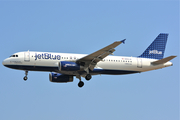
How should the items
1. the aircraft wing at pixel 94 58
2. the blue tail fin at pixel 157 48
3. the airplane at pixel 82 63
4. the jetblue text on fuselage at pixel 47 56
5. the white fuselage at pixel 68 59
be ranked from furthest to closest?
the blue tail fin at pixel 157 48 < the jetblue text on fuselage at pixel 47 56 < the white fuselage at pixel 68 59 < the airplane at pixel 82 63 < the aircraft wing at pixel 94 58

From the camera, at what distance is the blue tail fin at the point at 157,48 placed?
150 ft

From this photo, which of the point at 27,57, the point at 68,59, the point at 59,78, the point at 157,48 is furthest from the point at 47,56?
the point at 157,48

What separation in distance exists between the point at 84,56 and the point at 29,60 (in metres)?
6.71

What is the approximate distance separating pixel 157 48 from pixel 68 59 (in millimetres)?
13671

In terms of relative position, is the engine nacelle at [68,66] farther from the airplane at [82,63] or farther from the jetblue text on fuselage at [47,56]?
the jetblue text on fuselage at [47,56]

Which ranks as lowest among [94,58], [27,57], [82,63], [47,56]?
[82,63]

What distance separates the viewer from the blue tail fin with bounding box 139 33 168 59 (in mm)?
45719

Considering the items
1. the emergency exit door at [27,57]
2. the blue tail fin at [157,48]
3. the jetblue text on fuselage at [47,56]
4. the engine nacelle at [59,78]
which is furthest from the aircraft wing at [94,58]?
the blue tail fin at [157,48]

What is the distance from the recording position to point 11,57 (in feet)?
133

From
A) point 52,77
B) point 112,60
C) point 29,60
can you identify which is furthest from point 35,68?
point 112,60

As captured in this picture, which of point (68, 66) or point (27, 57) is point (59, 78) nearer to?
point (68, 66)

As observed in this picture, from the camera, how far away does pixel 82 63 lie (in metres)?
40.5

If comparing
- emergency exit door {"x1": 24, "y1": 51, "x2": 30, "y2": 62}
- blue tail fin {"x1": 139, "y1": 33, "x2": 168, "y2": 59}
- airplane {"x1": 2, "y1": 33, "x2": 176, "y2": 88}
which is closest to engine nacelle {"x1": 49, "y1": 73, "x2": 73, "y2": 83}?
airplane {"x1": 2, "y1": 33, "x2": 176, "y2": 88}

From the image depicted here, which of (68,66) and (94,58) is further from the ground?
(94,58)
